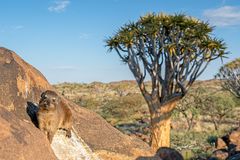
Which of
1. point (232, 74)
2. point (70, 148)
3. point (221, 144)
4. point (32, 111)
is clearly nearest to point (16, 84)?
point (32, 111)

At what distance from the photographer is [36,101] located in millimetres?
5930

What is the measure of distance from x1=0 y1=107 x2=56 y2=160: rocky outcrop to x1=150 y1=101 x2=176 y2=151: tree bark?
1115cm

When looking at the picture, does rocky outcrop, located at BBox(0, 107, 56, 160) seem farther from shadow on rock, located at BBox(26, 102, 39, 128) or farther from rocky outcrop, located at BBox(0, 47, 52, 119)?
rocky outcrop, located at BBox(0, 47, 52, 119)

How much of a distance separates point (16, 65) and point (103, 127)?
2.15 metres

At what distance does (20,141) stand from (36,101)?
1657mm

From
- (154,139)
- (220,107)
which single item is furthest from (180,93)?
(220,107)

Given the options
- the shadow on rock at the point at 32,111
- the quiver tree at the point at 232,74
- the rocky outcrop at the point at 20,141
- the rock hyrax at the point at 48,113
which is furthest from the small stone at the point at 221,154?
the quiver tree at the point at 232,74

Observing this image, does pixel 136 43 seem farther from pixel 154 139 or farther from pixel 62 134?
pixel 62 134

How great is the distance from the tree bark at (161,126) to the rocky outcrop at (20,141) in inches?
439

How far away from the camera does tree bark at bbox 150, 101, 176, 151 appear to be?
620 inches

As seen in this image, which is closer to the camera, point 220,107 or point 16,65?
point 16,65

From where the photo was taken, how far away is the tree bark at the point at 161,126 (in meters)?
15.8

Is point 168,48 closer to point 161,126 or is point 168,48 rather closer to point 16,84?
point 161,126

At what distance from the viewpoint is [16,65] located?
5.76m
